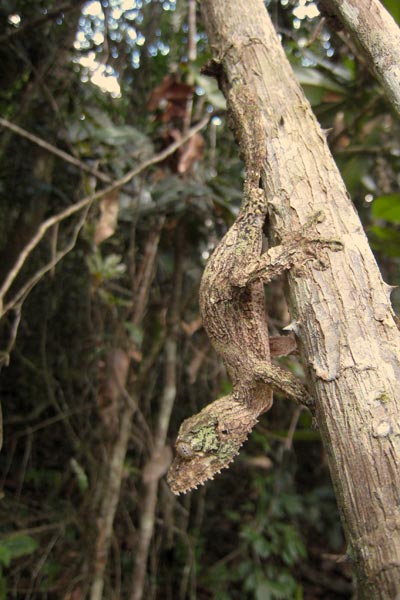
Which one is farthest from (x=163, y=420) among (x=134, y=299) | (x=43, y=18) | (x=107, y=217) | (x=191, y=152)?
(x=43, y=18)

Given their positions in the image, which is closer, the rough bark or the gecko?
the rough bark

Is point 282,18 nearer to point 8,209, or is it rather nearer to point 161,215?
point 161,215

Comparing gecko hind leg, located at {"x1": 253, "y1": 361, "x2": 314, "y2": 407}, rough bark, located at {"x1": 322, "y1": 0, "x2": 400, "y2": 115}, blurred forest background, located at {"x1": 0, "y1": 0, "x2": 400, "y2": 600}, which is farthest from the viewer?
blurred forest background, located at {"x1": 0, "y1": 0, "x2": 400, "y2": 600}

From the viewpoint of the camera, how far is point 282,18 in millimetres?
4004

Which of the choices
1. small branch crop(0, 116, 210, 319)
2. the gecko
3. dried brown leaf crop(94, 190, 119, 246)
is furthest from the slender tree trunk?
dried brown leaf crop(94, 190, 119, 246)

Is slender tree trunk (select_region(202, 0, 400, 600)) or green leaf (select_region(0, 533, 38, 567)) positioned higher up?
slender tree trunk (select_region(202, 0, 400, 600))

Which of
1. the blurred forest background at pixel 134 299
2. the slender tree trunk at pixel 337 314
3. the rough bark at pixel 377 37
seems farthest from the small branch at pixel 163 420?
the rough bark at pixel 377 37

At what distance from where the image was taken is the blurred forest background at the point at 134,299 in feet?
12.1

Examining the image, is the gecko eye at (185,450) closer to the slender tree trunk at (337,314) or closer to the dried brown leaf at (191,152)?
the slender tree trunk at (337,314)

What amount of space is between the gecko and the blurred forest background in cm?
116

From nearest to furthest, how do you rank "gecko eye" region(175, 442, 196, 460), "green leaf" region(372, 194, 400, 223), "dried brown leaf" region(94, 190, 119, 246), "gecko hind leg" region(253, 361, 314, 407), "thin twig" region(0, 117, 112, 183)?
1. "gecko hind leg" region(253, 361, 314, 407)
2. "gecko eye" region(175, 442, 196, 460)
3. "green leaf" region(372, 194, 400, 223)
4. "thin twig" region(0, 117, 112, 183)
5. "dried brown leaf" region(94, 190, 119, 246)

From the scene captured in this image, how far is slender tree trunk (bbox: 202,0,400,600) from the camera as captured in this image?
1.42 meters

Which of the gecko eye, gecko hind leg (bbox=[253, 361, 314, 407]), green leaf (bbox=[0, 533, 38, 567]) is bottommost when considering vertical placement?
green leaf (bbox=[0, 533, 38, 567])

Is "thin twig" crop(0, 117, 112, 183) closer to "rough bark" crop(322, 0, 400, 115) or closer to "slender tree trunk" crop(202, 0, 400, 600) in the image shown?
"slender tree trunk" crop(202, 0, 400, 600)
